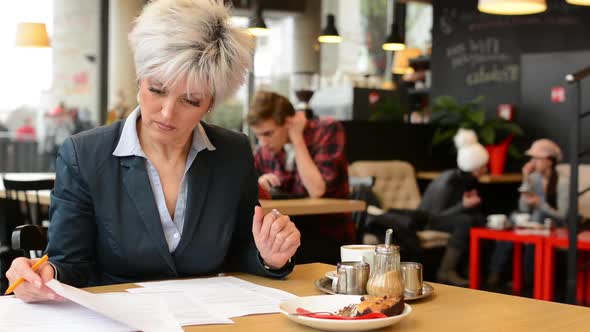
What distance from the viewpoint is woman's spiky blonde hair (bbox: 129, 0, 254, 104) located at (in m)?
1.98

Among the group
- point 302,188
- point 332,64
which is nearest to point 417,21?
point 332,64

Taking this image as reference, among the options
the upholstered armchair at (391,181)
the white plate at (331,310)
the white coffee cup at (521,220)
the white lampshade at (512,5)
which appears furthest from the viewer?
the upholstered armchair at (391,181)

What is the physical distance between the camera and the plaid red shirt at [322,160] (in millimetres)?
4590

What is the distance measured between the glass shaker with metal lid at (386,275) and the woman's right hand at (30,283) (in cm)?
65

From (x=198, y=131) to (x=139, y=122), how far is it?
159mm

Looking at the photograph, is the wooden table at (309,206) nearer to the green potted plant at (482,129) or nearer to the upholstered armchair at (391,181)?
the upholstered armchair at (391,181)

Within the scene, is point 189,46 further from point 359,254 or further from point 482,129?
point 482,129

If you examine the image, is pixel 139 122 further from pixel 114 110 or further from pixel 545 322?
pixel 114 110

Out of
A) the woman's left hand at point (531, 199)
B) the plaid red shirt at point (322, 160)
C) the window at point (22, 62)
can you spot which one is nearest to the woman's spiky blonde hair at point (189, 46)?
the plaid red shirt at point (322, 160)

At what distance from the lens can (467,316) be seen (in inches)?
64.9

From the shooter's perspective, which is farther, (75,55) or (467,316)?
(75,55)

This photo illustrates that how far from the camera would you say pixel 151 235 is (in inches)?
79.7

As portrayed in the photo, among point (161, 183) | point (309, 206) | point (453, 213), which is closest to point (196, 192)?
point (161, 183)

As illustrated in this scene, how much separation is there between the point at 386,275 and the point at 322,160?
2873 mm
